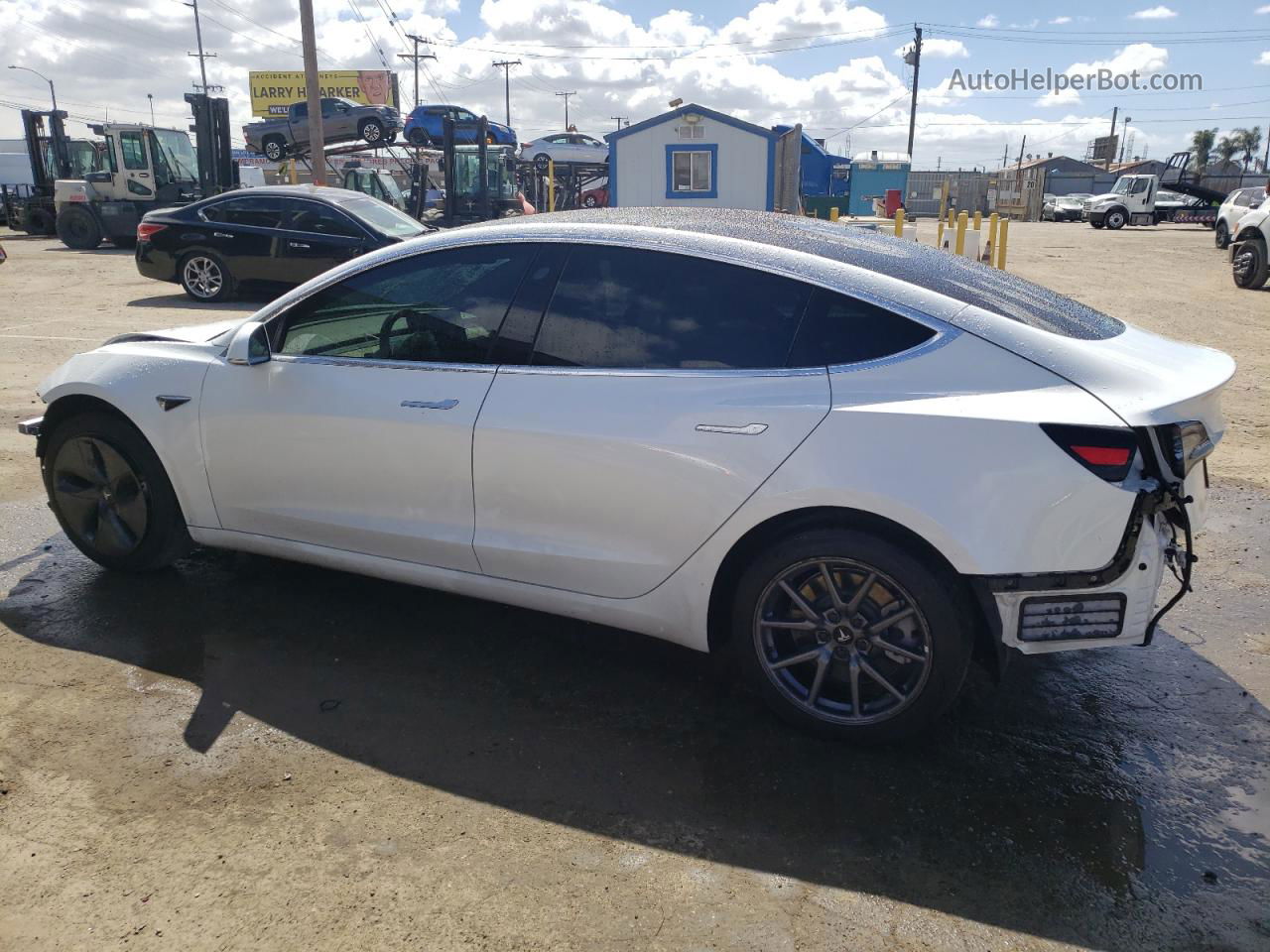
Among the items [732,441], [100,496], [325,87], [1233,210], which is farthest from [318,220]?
[325,87]

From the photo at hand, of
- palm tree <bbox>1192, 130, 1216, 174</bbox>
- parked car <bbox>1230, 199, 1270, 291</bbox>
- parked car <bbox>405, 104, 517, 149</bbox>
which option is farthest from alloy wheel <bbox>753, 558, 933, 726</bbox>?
palm tree <bbox>1192, 130, 1216, 174</bbox>

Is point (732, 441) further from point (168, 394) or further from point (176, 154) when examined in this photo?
point (176, 154)

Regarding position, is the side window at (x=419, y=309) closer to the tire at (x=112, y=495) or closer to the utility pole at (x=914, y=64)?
the tire at (x=112, y=495)

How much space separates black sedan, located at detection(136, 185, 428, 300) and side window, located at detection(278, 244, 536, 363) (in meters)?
8.53

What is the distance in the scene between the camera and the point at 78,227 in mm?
23078

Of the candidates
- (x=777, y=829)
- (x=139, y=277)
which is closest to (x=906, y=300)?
(x=777, y=829)

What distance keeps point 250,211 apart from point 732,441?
11650 millimetres

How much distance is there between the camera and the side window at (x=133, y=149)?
21625mm

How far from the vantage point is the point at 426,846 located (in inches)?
104

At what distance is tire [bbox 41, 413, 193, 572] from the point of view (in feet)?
13.5

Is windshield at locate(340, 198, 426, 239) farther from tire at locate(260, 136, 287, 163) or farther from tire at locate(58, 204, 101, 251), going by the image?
tire at locate(260, 136, 287, 163)

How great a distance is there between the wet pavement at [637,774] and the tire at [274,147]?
29.4m

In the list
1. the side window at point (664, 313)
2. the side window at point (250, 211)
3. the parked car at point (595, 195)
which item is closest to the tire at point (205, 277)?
the side window at point (250, 211)

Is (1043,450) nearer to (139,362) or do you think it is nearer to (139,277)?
(139,362)
